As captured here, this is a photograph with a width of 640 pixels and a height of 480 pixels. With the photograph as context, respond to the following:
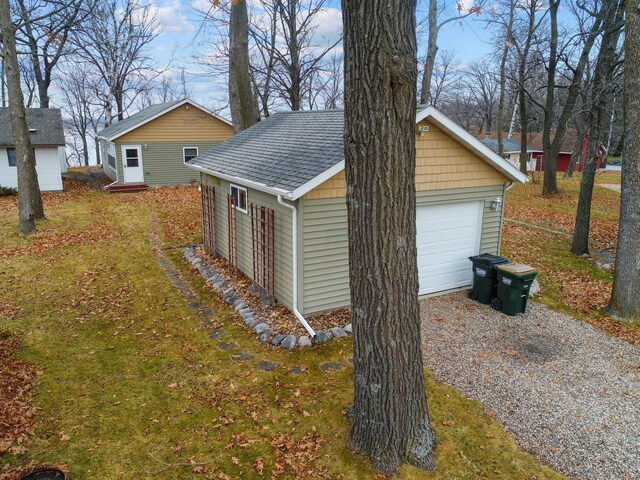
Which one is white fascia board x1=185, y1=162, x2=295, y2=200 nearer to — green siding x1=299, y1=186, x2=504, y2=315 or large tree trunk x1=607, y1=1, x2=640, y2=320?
green siding x1=299, y1=186, x2=504, y2=315

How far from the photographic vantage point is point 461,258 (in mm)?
9570

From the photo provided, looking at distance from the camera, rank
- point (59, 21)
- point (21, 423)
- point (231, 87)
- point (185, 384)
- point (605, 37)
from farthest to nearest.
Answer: point (59, 21), point (231, 87), point (605, 37), point (185, 384), point (21, 423)

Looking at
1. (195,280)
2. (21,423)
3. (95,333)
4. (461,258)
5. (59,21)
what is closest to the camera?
(21,423)

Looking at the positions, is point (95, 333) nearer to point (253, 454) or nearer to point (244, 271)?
point (244, 271)

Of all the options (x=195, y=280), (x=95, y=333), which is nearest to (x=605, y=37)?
(x=195, y=280)

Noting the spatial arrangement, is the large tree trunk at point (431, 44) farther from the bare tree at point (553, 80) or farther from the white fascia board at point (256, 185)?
the white fascia board at point (256, 185)

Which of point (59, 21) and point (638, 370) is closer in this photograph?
point (638, 370)

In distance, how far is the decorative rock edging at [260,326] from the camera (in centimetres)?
720

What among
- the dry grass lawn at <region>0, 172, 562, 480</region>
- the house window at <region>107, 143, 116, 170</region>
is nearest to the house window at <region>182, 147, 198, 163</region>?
the house window at <region>107, 143, 116, 170</region>

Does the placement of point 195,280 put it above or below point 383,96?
below

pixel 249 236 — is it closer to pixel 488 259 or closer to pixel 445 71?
pixel 488 259

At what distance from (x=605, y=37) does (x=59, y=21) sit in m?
20.0

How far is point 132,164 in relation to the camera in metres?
23.2

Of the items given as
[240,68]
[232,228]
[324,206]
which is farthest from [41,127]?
[324,206]
